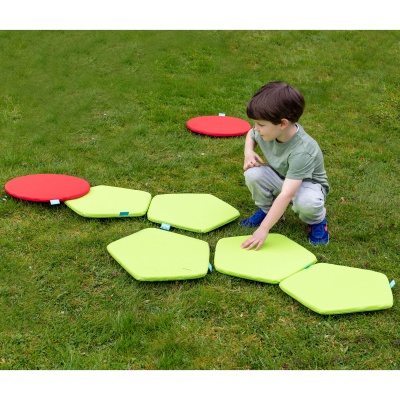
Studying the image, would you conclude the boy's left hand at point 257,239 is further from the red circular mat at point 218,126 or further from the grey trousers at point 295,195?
Result: the red circular mat at point 218,126

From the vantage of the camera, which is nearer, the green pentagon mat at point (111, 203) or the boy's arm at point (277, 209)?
the boy's arm at point (277, 209)

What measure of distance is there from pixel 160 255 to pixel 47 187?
1.19 m

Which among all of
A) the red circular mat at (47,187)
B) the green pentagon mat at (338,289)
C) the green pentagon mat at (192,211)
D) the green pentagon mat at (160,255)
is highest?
the red circular mat at (47,187)

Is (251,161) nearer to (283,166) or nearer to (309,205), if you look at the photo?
(283,166)

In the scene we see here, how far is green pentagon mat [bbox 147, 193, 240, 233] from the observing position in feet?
11.1

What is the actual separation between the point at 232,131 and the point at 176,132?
527mm

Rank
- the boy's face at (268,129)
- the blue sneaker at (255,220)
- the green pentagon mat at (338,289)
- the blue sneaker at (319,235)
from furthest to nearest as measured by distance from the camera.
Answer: the blue sneaker at (255,220) → the blue sneaker at (319,235) → the boy's face at (268,129) → the green pentagon mat at (338,289)

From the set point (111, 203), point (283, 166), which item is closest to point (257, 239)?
point (283, 166)

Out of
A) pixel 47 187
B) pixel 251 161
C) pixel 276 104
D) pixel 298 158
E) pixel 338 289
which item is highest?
pixel 276 104

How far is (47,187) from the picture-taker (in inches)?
146

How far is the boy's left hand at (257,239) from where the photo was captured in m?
3.05

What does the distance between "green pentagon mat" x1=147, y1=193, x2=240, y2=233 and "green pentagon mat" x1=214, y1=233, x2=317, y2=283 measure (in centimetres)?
24

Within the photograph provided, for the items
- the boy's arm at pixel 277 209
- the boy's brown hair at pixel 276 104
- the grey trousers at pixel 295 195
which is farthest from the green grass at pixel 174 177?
the boy's brown hair at pixel 276 104

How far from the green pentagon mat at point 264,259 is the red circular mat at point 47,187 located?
1150mm
